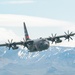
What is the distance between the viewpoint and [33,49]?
193625 millimetres

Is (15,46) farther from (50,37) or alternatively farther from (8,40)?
(50,37)

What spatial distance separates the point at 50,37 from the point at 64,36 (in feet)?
27.1

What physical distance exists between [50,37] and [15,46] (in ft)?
69.8

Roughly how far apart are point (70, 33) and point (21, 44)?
2940cm

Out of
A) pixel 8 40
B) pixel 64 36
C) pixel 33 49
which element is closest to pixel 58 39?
pixel 64 36

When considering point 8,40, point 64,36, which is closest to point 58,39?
point 64,36

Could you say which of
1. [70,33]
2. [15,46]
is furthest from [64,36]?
[15,46]

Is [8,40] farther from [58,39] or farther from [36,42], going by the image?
[58,39]

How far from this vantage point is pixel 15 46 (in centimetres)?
19912

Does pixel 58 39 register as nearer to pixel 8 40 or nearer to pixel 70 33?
pixel 70 33

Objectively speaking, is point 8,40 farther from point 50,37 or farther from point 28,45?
point 50,37

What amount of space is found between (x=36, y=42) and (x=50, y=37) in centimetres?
982

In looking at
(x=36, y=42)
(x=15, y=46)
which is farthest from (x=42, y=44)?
(x=15, y=46)

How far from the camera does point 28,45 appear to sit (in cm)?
19738
